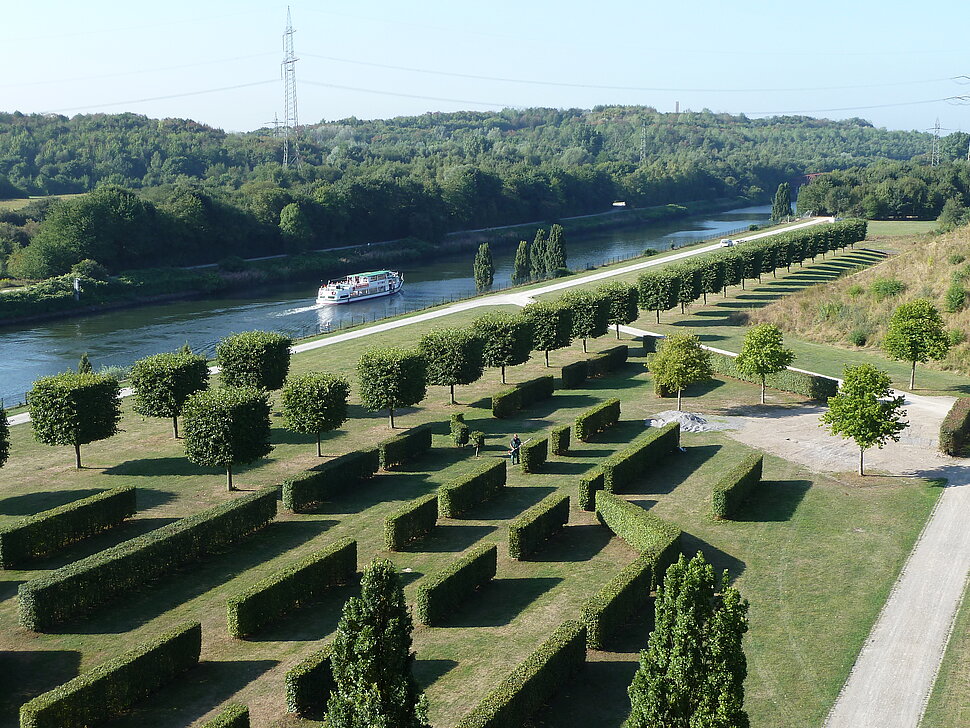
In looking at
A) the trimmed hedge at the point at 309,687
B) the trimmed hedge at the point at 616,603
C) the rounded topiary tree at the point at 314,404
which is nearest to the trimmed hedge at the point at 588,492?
the trimmed hedge at the point at 616,603

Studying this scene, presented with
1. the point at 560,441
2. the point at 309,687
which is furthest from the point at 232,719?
the point at 560,441

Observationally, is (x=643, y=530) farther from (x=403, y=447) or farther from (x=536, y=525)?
(x=403, y=447)

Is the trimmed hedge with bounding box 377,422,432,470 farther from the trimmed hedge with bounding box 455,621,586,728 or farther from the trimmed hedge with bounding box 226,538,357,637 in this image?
the trimmed hedge with bounding box 455,621,586,728

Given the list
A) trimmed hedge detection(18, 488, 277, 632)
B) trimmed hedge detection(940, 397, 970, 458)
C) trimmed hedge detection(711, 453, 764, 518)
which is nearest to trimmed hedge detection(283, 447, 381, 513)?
trimmed hedge detection(18, 488, 277, 632)

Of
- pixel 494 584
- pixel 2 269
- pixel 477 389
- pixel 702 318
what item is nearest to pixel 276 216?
pixel 2 269

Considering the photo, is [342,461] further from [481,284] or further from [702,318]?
[481,284]

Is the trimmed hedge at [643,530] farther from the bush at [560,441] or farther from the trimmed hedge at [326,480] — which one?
the trimmed hedge at [326,480]

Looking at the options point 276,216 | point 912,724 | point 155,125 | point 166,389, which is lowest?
point 912,724
